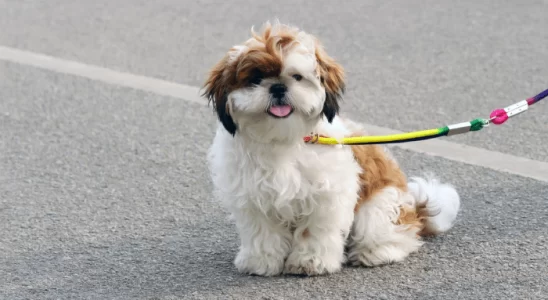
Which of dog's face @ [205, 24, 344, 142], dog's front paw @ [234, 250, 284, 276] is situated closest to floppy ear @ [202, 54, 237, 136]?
dog's face @ [205, 24, 344, 142]

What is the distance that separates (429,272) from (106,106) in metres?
4.10

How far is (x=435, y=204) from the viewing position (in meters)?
4.83

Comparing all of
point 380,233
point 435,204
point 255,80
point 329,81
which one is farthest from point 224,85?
point 435,204

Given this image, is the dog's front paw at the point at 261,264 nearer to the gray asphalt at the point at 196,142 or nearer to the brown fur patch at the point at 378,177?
the gray asphalt at the point at 196,142

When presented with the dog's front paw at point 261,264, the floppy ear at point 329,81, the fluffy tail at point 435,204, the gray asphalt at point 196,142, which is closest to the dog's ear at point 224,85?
the floppy ear at point 329,81

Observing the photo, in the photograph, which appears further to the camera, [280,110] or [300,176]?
[300,176]

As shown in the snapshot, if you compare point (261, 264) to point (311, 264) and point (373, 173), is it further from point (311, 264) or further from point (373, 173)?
point (373, 173)

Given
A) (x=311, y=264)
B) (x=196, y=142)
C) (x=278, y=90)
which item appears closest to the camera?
(x=278, y=90)

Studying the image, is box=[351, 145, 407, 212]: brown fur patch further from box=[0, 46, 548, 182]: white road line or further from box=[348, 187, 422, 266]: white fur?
box=[0, 46, 548, 182]: white road line

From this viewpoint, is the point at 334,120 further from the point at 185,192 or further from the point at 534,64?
the point at 534,64

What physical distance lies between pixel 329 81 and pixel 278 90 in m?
0.27

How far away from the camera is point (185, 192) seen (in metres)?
5.92

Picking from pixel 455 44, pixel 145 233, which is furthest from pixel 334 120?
pixel 455 44

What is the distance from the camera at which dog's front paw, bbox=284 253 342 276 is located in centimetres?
448
